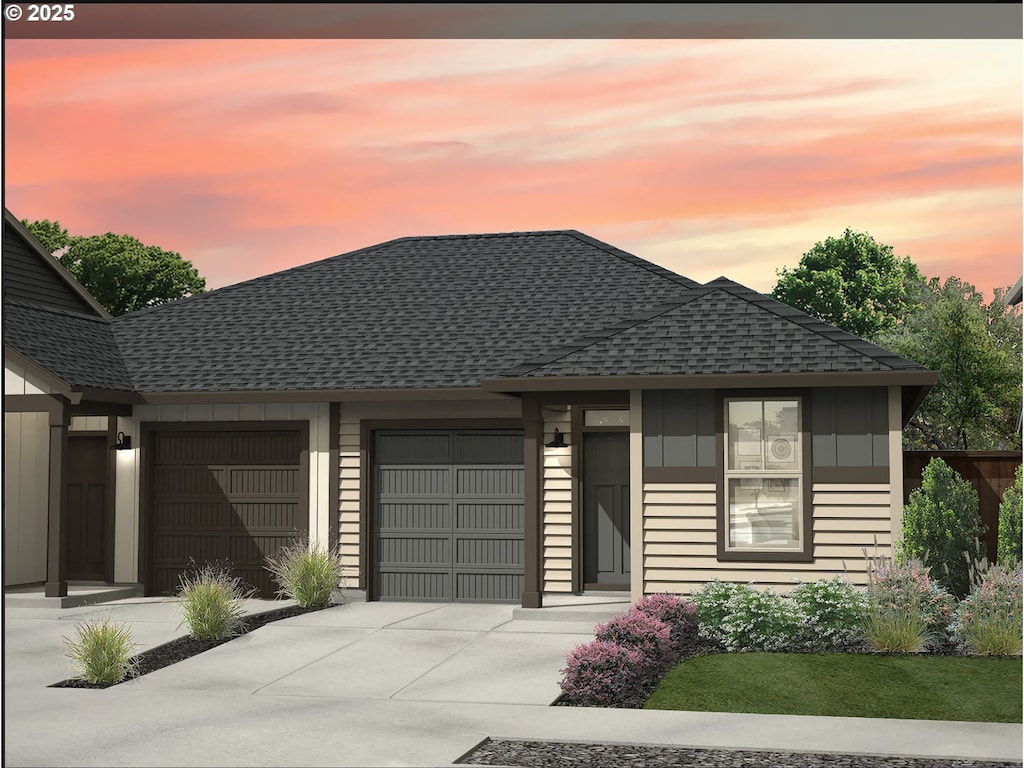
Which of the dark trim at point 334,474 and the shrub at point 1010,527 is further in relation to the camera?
the dark trim at point 334,474

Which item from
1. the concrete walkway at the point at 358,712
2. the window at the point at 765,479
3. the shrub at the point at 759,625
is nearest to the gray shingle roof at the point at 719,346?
the window at the point at 765,479

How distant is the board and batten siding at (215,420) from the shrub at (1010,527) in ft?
27.3

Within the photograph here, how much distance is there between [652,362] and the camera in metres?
13.0

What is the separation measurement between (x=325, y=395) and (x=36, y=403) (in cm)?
370

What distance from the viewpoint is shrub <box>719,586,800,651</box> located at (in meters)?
11.1

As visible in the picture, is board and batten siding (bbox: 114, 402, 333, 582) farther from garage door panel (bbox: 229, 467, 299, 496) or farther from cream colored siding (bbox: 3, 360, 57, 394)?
cream colored siding (bbox: 3, 360, 57, 394)

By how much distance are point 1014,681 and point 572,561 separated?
6.18 m

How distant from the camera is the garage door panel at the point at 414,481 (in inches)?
605

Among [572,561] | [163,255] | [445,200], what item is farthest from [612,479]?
[163,255]

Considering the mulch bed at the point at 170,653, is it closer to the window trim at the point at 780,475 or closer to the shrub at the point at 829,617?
the window trim at the point at 780,475

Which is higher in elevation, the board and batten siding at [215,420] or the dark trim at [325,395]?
the dark trim at [325,395]

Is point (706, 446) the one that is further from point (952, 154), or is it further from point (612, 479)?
point (952, 154)

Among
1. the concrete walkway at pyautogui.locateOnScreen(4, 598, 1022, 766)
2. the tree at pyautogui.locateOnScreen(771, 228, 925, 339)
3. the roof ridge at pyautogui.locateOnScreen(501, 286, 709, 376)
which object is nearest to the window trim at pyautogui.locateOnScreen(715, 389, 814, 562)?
the roof ridge at pyautogui.locateOnScreen(501, 286, 709, 376)

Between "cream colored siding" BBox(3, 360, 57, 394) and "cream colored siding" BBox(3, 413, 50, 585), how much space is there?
926mm
